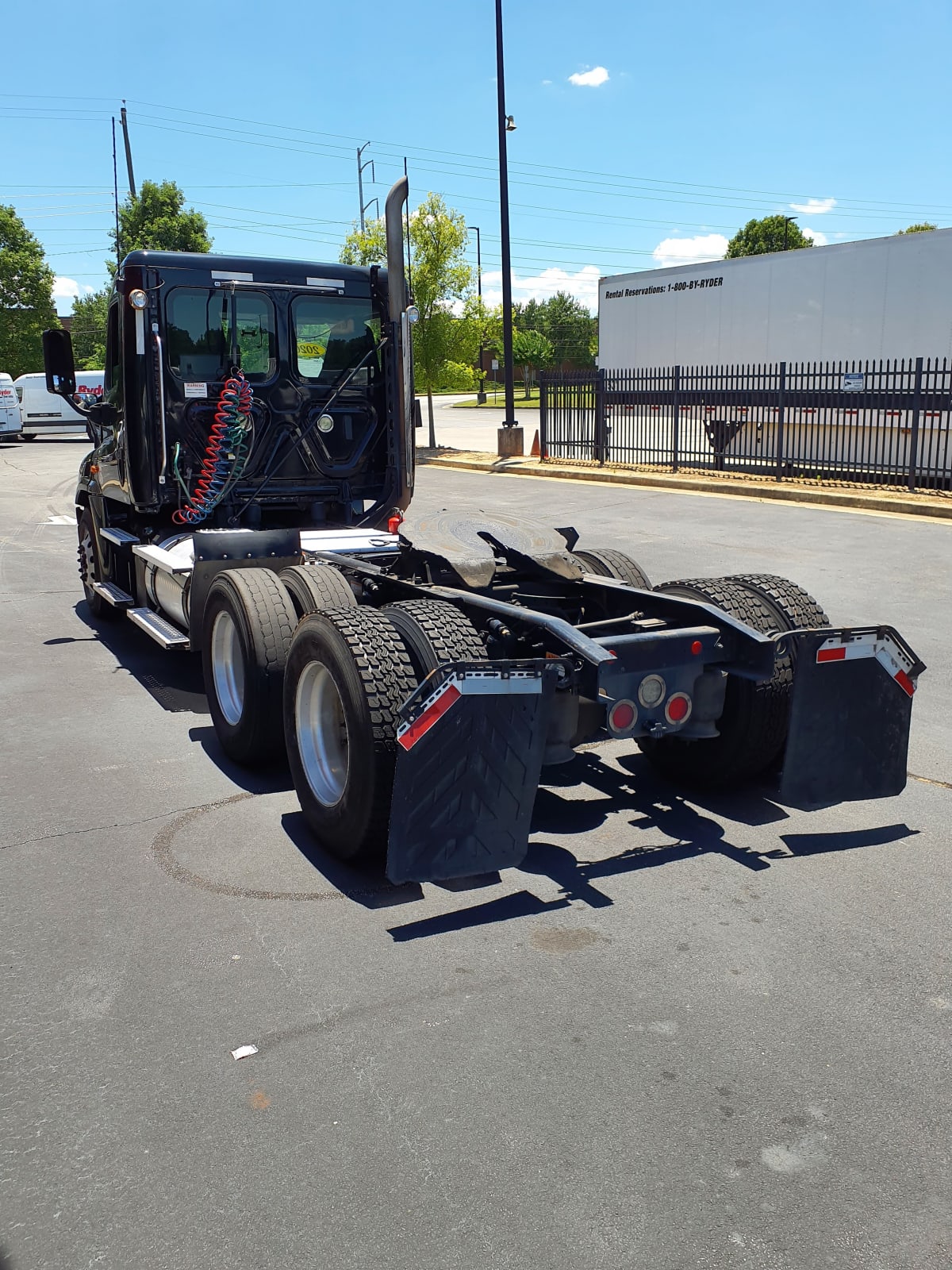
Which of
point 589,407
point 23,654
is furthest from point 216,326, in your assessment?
point 589,407

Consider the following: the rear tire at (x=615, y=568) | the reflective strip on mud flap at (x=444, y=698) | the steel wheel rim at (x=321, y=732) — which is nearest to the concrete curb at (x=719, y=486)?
the rear tire at (x=615, y=568)

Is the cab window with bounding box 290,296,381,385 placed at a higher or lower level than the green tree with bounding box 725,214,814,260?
lower

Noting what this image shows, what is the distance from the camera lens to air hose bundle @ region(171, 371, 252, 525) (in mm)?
8109

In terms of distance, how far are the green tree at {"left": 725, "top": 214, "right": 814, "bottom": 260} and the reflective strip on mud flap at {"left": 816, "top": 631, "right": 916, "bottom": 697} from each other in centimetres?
7687

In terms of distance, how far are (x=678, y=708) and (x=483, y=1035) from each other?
6.05ft

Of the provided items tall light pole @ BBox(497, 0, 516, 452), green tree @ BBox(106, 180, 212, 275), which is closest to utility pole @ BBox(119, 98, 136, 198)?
green tree @ BBox(106, 180, 212, 275)

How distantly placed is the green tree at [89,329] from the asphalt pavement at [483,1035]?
214 feet

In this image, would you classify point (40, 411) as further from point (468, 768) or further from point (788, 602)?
point (468, 768)

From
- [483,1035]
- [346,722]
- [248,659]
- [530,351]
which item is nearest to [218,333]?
[248,659]

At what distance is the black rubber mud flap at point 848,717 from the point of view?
473 centimetres

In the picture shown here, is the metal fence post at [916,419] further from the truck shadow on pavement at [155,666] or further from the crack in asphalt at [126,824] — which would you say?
the crack in asphalt at [126,824]

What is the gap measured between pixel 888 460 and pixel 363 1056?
17.8m

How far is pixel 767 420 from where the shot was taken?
829 inches

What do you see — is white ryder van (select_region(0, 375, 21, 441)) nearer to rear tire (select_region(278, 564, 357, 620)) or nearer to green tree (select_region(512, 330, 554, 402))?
rear tire (select_region(278, 564, 357, 620))
